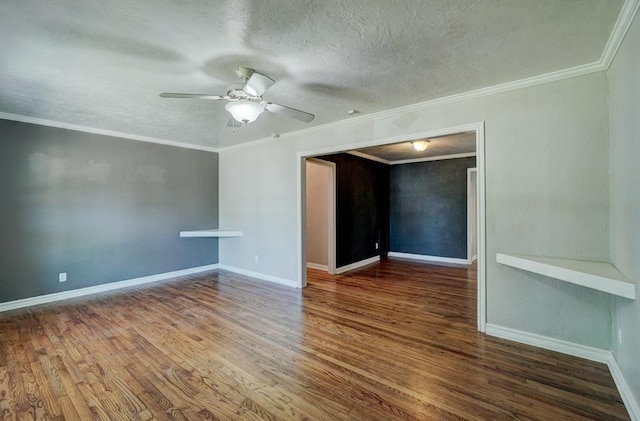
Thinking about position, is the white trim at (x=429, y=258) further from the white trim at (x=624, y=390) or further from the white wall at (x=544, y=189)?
the white trim at (x=624, y=390)

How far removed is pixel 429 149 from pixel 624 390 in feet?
15.7

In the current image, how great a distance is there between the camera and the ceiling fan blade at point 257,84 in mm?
2146

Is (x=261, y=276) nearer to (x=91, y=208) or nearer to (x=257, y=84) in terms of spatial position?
(x=91, y=208)

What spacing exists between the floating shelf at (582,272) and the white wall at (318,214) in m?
3.84

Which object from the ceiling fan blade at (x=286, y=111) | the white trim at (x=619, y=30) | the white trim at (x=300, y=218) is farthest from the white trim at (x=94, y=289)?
the white trim at (x=619, y=30)

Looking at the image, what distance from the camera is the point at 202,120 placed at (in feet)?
13.0

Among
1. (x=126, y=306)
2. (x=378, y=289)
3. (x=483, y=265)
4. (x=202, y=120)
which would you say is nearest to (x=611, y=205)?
(x=483, y=265)

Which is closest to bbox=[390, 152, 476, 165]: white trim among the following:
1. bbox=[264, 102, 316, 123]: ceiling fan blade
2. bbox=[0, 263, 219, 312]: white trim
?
bbox=[264, 102, 316, 123]: ceiling fan blade

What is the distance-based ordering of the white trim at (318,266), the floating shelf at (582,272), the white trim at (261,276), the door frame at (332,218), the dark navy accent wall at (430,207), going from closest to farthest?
the floating shelf at (582,272) → the white trim at (261,276) → the door frame at (332,218) → the white trim at (318,266) → the dark navy accent wall at (430,207)

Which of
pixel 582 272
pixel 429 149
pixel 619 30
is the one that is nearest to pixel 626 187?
pixel 582 272

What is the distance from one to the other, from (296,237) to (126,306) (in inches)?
97.9

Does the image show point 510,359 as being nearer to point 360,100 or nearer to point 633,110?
point 633,110

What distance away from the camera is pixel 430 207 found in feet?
23.2

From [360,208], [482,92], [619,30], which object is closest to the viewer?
[619,30]
